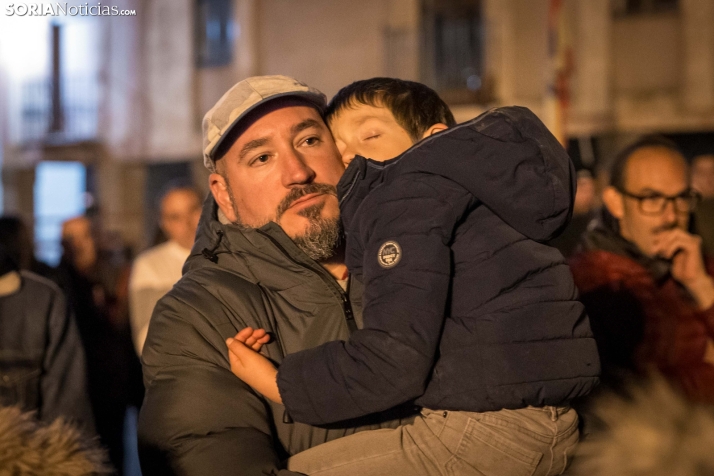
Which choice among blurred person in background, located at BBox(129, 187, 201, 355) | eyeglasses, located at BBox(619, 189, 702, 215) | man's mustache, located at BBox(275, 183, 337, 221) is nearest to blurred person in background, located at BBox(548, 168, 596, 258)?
eyeglasses, located at BBox(619, 189, 702, 215)

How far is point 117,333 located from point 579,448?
5.44 metres

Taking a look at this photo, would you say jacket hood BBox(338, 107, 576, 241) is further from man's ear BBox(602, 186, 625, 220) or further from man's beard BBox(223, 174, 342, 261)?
man's ear BBox(602, 186, 625, 220)

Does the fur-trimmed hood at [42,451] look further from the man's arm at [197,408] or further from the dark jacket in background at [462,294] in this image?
the dark jacket in background at [462,294]

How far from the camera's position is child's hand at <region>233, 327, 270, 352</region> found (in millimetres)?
2535

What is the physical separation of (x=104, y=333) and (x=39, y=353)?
86.7 inches

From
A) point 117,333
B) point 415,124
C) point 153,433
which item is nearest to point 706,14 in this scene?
point 117,333

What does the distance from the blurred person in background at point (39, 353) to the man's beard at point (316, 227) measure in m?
2.38

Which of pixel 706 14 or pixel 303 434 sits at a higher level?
pixel 706 14

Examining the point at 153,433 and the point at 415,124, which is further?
the point at 415,124

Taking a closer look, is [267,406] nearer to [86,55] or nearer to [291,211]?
[291,211]

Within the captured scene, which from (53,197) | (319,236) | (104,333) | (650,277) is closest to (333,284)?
(319,236)

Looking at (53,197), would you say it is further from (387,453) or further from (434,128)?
(387,453)

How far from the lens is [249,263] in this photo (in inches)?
110

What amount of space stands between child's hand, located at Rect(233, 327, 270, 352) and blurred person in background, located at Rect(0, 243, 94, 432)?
8.39 ft
